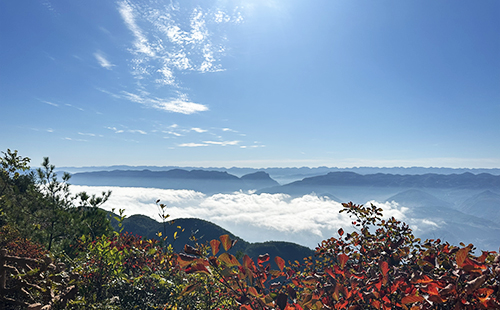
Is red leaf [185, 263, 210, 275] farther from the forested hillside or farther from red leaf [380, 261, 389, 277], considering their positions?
red leaf [380, 261, 389, 277]

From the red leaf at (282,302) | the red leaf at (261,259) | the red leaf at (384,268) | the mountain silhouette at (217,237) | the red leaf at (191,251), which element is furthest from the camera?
the mountain silhouette at (217,237)

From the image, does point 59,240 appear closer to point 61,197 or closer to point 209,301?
point 61,197

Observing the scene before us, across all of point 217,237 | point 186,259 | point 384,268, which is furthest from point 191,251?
point 217,237

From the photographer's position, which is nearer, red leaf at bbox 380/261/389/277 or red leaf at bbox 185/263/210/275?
red leaf at bbox 185/263/210/275

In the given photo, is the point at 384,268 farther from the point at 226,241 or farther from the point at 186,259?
the point at 186,259

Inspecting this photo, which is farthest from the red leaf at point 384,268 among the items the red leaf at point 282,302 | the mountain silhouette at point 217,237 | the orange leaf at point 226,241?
the mountain silhouette at point 217,237

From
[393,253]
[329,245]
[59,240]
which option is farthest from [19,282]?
[59,240]

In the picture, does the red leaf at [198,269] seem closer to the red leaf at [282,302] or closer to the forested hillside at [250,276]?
the forested hillside at [250,276]

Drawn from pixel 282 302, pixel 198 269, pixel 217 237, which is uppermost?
pixel 198 269

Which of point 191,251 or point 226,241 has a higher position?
point 226,241

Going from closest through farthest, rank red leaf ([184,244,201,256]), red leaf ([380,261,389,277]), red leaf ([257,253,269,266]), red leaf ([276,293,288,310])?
red leaf ([276,293,288,310]), red leaf ([184,244,201,256]), red leaf ([380,261,389,277]), red leaf ([257,253,269,266])

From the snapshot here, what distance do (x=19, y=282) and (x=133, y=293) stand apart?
1523 millimetres

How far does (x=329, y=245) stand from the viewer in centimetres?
413

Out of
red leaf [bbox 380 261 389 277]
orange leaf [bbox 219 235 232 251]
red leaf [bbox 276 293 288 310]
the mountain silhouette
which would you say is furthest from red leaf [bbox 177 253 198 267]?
the mountain silhouette
